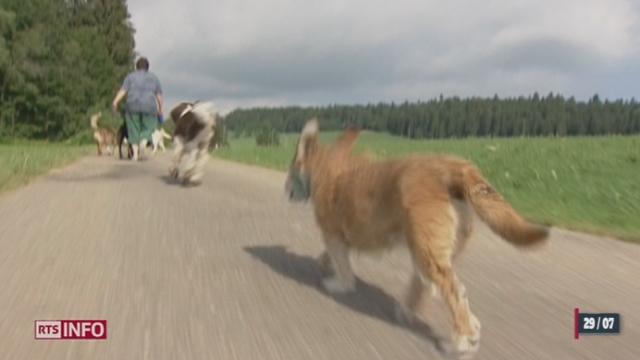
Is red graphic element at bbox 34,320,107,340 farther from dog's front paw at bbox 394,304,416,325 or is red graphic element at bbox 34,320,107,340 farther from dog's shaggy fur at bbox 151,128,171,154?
dog's shaggy fur at bbox 151,128,171,154

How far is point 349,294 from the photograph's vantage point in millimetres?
5039

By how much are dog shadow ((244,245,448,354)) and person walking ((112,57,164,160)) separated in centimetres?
981

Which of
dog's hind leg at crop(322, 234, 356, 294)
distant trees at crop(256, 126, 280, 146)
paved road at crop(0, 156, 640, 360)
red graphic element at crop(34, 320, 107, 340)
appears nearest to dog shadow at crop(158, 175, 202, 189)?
paved road at crop(0, 156, 640, 360)

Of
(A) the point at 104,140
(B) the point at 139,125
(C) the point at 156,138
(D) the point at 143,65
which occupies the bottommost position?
(A) the point at 104,140

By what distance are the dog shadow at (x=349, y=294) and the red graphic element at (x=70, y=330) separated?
1636mm

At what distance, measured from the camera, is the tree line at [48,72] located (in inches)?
2386

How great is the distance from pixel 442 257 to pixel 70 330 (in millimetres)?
2192

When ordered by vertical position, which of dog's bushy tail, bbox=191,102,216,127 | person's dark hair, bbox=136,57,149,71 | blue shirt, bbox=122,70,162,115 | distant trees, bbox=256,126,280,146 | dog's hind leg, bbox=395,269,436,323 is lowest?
dog's hind leg, bbox=395,269,436,323

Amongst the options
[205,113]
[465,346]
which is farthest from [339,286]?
[205,113]

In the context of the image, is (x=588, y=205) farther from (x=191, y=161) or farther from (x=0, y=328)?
(x=0, y=328)

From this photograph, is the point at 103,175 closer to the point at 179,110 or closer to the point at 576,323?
the point at 179,110

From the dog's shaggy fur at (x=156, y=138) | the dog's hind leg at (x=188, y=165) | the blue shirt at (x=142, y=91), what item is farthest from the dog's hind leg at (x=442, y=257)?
the dog's shaggy fur at (x=156, y=138)

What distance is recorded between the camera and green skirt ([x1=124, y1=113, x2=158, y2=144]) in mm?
16266

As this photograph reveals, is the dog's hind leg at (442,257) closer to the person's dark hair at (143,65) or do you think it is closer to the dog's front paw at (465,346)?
the dog's front paw at (465,346)
